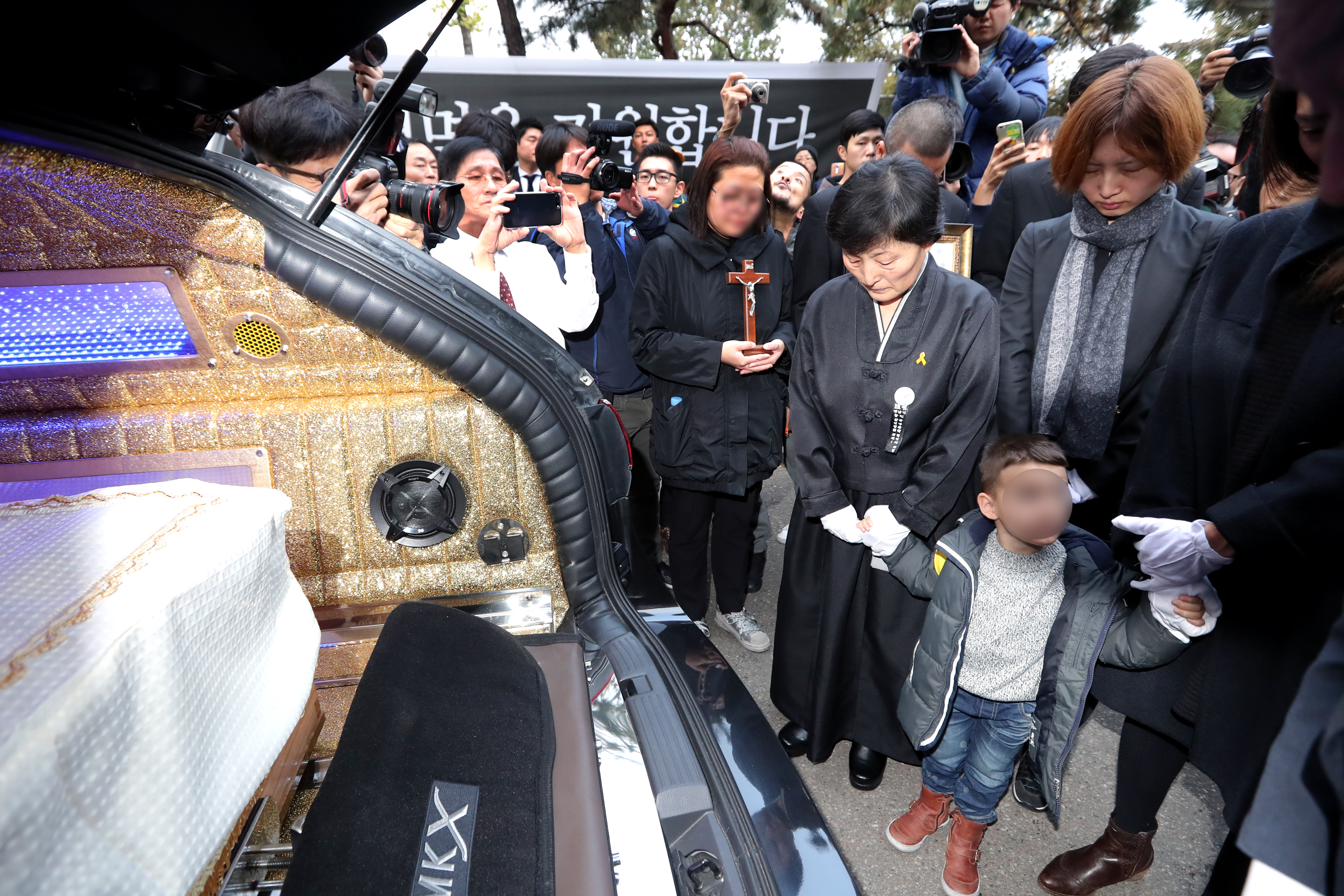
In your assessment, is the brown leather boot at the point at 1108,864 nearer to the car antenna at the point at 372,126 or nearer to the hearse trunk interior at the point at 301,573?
the hearse trunk interior at the point at 301,573

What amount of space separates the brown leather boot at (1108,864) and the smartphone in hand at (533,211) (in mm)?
2460

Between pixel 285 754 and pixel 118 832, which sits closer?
pixel 118 832

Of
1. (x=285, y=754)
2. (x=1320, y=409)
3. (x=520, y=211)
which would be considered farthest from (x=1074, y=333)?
(x=285, y=754)

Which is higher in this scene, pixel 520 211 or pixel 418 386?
pixel 520 211

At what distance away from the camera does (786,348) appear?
8.98ft

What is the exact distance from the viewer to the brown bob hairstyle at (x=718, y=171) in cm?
249

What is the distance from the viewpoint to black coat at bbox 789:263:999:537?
1.99 metres

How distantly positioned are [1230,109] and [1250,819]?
272 inches

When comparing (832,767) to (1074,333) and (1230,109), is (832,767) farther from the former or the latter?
(1230,109)

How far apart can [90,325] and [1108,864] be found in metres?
2.73

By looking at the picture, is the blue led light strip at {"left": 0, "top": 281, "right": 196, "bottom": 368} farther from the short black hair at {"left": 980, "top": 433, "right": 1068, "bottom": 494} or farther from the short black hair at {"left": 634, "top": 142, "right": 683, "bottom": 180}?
the short black hair at {"left": 634, "top": 142, "right": 683, "bottom": 180}

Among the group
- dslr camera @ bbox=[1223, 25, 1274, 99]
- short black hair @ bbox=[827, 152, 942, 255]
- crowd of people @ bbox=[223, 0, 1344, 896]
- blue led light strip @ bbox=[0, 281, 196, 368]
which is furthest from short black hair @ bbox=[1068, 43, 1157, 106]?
blue led light strip @ bbox=[0, 281, 196, 368]

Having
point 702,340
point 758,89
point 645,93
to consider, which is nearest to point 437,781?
point 702,340

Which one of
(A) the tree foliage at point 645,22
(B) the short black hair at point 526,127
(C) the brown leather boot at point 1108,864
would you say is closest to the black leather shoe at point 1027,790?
(C) the brown leather boot at point 1108,864
